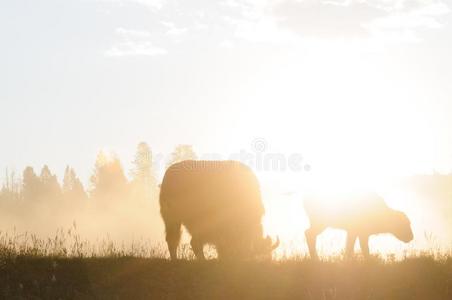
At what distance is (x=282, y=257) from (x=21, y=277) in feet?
18.7

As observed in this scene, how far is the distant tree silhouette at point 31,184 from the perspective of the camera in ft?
352

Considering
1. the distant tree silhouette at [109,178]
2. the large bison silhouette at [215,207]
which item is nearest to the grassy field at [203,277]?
the large bison silhouette at [215,207]

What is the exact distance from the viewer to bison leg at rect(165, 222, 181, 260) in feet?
55.9

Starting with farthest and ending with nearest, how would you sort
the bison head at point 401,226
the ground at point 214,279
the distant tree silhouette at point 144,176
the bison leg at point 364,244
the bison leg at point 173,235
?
the distant tree silhouette at point 144,176, the bison head at point 401,226, the bison leg at point 364,244, the bison leg at point 173,235, the ground at point 214,279

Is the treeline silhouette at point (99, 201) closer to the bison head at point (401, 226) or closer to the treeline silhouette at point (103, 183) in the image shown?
the treeline silhouette at point (103, 183)

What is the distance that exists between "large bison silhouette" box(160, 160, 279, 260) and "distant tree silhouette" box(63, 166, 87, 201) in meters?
88.3

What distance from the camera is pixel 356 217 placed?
63.6 ft

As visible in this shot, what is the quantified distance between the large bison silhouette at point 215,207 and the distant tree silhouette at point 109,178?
2773 inches

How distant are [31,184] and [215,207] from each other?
9529 centimetres

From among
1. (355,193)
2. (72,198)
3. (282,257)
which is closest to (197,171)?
(282,257)

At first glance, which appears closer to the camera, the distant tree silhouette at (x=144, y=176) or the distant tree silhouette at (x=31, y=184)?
the distant tree silhouette at (x=144, y=176)

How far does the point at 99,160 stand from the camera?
90.0 metres

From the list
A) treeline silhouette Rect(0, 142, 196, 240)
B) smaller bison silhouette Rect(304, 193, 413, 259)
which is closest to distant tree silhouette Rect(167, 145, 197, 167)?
treeline silhouette Rect(0, 142, 196, 240)

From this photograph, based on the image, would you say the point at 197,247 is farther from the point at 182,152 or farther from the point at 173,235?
the point at 182,152
